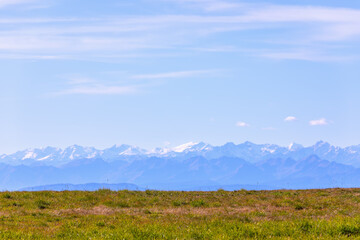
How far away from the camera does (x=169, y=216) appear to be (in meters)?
23.1

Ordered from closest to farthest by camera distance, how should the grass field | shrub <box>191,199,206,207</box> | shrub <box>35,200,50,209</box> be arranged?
the grass field
shrub <box>35,200,50,209</box>
shrub <box>191,199,206,207</box>

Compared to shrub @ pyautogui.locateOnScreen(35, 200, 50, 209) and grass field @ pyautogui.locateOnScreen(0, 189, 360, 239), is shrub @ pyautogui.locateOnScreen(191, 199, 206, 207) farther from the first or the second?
shrub @ pyautogui.locateOnScreen(35, 200, 50, 209)

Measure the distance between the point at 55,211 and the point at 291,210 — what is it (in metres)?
12.9

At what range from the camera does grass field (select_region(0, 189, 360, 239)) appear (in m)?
17.2

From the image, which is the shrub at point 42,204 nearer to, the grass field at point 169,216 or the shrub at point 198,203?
the grass field at point 169,216

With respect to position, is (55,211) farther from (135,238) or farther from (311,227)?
(311,227)

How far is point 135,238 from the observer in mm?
16531

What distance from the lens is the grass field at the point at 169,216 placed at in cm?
1719

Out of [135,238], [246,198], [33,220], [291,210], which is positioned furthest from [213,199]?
[135,238]

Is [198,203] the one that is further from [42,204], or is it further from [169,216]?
[42,204]

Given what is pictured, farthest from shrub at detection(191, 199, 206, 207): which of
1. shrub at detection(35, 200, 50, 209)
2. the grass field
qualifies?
shrub at detection(35, 200, 50, 209)

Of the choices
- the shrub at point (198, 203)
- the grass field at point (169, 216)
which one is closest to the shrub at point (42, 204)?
the grass field at point (169, 216)

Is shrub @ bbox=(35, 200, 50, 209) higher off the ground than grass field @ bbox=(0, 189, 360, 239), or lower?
higher

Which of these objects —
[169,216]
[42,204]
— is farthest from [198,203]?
[42,204]
